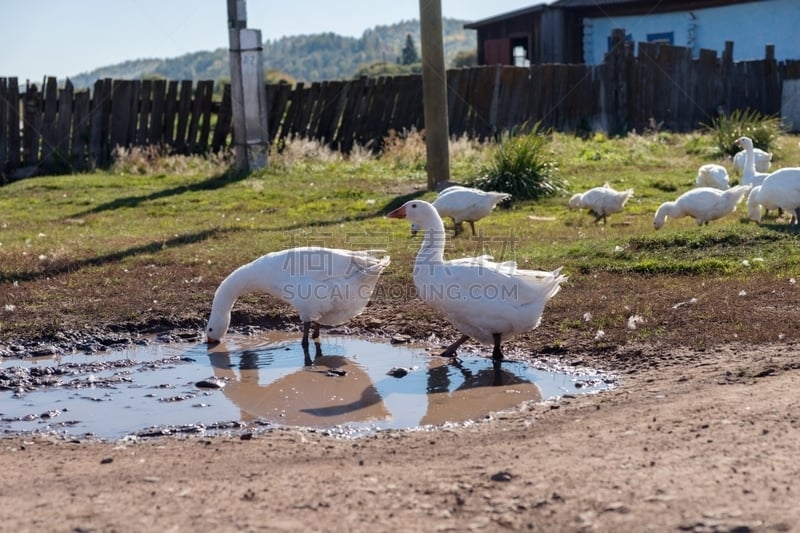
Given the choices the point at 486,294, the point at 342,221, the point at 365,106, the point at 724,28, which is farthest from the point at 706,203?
the point at 724,28

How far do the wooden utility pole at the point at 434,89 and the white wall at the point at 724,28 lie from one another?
699 inches

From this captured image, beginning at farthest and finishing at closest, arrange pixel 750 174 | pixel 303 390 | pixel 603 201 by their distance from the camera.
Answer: pixel 750 174
pixel 603 201
pixel 303 390

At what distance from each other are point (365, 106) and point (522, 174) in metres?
7.57

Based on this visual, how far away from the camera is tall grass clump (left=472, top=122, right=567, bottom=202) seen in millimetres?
15305

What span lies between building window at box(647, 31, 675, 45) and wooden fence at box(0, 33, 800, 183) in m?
6.35

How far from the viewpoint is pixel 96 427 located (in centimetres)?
667

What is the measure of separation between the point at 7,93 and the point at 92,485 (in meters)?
17.9

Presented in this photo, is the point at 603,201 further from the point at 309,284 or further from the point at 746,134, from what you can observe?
the point at 746,134

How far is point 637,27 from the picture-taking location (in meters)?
33.1

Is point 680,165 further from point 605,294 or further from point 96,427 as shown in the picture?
point 96,427

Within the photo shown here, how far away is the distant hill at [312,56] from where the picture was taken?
126 meters

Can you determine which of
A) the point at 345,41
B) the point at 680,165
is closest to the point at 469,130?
the point at 680,165

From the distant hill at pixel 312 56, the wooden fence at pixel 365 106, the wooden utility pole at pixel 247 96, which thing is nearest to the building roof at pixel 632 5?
the wooden fence at pixel 365 106

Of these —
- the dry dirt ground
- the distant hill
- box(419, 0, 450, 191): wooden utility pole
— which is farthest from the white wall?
the distant hill
